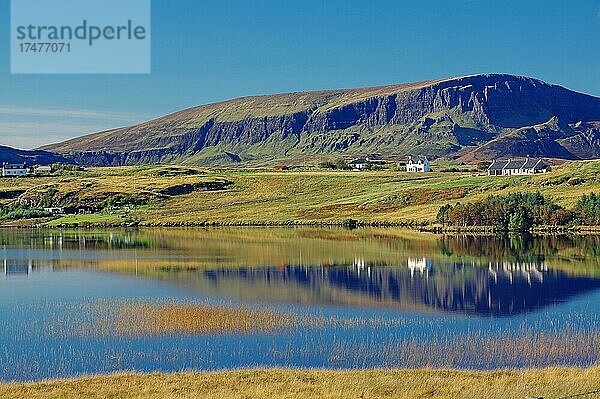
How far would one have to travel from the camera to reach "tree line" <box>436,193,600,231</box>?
104 m

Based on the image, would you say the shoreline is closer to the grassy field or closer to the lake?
the grassy field

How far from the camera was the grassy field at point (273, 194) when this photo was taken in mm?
132375

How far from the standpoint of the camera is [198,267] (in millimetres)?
68688

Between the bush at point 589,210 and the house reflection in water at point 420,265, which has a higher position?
the bush at point 589,210

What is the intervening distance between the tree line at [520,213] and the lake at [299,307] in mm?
16710

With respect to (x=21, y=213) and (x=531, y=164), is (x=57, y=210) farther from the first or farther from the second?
(x=531, y=164)

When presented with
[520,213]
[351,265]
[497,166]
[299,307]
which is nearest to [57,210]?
[520,213]

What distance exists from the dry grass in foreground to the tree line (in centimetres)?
7879

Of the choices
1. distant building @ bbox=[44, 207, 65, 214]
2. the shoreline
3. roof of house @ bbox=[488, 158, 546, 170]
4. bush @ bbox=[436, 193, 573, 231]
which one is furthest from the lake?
roof of house @ bbox=[488, 158, 546, 170]

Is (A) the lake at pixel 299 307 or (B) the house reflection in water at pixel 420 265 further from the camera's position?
(B) the house reflection in water at pixel 420 265

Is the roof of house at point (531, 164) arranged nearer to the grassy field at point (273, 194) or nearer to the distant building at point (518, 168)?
the distant building at point (518, 168)

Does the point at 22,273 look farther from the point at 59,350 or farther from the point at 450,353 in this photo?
the point at 450,353

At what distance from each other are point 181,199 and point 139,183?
790 inches

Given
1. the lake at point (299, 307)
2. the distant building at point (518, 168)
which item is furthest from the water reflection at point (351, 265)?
the distant building at point (518, 168)
